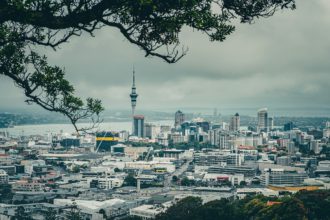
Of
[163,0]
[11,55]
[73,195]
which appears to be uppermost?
[163,0]

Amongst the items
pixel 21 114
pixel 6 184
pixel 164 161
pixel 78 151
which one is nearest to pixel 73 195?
pixel 6 184

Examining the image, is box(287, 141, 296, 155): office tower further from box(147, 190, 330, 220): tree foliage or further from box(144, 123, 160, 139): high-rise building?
box(147, 190, 330, 220): tree foliage

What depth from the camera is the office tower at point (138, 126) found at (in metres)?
66.2

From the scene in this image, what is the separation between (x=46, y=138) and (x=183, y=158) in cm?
2093

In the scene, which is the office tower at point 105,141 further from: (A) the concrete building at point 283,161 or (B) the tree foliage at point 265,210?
(B) the tree foliage at point 265,210

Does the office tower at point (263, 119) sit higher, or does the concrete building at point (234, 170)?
the office tower at point (263, 119)

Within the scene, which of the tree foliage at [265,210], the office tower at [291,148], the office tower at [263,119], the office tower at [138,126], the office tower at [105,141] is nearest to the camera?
the tree foliage at [265,210]

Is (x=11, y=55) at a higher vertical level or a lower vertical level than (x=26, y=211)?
higher

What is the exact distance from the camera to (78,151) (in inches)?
2021

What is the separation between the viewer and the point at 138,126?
67000 mm

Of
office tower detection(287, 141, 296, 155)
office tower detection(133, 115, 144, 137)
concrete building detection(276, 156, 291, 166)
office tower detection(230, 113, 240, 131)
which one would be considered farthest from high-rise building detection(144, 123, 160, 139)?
concrete building detection(276, 156, 291, 166)

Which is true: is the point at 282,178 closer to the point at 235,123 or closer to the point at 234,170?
the point at 234,170

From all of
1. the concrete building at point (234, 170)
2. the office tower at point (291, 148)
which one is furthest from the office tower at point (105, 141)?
the concrete building at point (234, 170)

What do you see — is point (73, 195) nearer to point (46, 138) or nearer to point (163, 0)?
point (163, 0)
